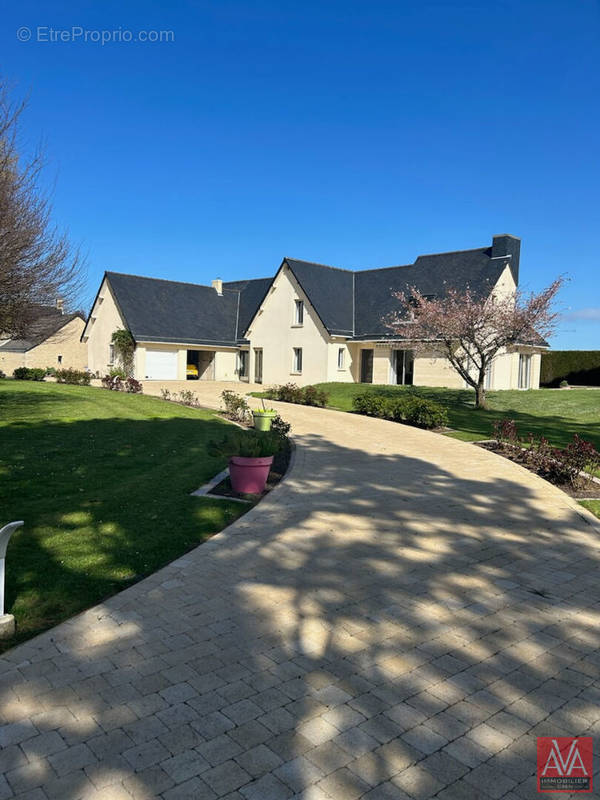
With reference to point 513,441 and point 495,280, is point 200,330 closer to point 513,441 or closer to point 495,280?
point 495,280

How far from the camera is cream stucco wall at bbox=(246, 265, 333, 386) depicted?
32.8m

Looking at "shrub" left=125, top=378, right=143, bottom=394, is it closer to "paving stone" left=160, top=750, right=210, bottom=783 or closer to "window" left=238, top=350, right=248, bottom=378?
"window" left=238, top=350, right=248, bottom=378

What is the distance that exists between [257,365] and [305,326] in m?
5.31

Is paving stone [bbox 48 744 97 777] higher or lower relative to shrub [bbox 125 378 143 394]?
lower

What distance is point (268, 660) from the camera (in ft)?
13.1

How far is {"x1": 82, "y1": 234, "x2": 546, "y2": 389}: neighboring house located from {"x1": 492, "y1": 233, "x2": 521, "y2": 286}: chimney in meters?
0.05

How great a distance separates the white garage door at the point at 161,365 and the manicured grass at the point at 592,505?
99.6 feet

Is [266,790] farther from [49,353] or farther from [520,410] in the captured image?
[49,353]

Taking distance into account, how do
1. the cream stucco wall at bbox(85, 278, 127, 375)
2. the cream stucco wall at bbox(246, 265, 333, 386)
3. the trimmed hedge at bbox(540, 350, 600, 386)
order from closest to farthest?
the cream stucco wall at bbox(246, 265, 333, 386), the cream stucco wall at bbox(85, 278, 127, 375), the trimmed hedge at bbox(540, 350, 600, 386)

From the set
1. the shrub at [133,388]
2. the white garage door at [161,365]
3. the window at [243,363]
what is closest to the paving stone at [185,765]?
the shrub at [133,388]

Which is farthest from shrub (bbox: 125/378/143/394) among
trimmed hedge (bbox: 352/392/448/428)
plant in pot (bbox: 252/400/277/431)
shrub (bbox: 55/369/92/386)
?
plant in pot (bbox: 252/400/277/431)

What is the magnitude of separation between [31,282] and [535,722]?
17.2 m

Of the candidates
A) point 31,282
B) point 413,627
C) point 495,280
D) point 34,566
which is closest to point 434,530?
point 413,627

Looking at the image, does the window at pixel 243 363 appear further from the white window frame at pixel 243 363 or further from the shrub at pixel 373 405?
the shrub at pixel 373 405
